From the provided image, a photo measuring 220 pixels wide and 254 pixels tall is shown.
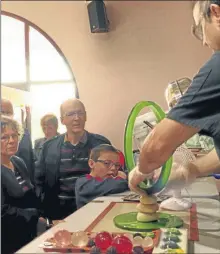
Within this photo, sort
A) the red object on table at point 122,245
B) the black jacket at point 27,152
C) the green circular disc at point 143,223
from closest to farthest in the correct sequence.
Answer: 1. the red object on table at point 122,245
2. the green circular disc at point 143,223
3. the black jacket at point 27,152

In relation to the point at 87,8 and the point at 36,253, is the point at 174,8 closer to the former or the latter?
the point at 87,8

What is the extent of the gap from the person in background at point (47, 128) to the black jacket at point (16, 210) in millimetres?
55

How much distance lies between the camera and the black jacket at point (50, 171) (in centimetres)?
73

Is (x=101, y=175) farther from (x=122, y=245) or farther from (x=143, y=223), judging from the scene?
(x=122, y=245)

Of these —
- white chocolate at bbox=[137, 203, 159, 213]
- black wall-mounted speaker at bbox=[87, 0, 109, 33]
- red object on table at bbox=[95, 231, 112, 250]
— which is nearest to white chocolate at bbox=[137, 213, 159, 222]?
white chocolate at bbox=[137, 203, 159, 213]

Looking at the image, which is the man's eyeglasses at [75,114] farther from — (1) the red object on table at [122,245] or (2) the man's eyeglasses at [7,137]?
(1) the red object on table at [122,245]

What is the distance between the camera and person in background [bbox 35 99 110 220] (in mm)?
734

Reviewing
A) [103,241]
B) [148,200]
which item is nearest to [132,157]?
[148,200]

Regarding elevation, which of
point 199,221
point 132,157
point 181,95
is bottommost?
point 199,221

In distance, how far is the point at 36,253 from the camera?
1.47 ft

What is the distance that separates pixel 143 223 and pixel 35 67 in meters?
0.34

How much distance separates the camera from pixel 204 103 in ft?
1.48

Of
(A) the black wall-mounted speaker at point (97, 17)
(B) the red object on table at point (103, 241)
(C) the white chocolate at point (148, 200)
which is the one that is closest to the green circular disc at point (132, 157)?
(C) the white chocolate at point (148, 200)

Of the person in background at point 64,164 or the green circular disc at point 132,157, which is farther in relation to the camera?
the person in background at point 64,164
